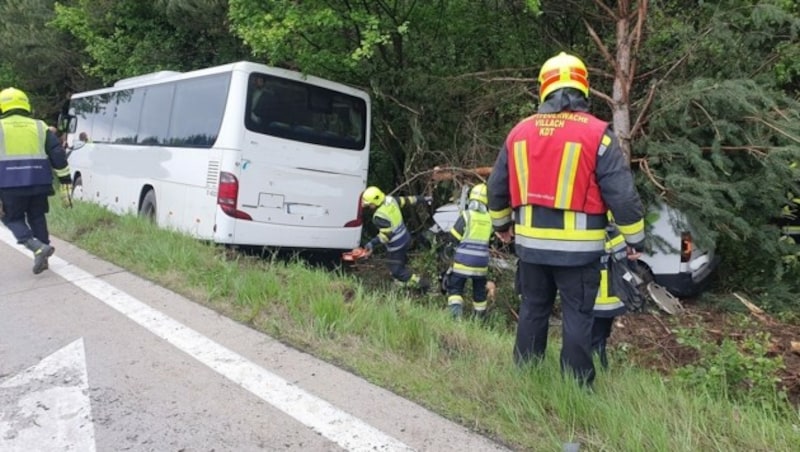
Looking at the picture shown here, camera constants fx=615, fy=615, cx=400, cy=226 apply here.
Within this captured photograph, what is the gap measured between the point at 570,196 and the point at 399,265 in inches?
198

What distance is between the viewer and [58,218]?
8.35 metres

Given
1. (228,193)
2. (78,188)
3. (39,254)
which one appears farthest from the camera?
(78,188)

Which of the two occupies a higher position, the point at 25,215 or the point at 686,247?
the point at 686,247

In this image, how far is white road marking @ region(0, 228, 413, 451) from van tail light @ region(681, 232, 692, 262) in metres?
4.85

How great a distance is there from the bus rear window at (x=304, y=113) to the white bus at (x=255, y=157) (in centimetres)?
1

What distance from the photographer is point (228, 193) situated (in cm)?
701

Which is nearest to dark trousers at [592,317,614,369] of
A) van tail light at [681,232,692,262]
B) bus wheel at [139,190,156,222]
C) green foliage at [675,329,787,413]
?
green foliage at [675,329,787,413]

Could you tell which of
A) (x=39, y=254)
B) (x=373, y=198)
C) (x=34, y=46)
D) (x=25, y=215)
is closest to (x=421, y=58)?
(x=373, y=198)

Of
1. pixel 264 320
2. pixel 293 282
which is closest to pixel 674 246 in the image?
pixel 293 282

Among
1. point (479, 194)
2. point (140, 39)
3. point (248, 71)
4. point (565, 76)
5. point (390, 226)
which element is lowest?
point (390, 226)

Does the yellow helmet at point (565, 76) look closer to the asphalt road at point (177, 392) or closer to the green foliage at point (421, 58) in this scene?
the asphalt road at point (177, 392)

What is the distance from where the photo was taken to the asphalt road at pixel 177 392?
275cm

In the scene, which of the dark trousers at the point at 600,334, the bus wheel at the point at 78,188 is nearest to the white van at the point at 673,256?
the dark trousers at the point at 600,334

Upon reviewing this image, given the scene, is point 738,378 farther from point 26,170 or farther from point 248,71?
point 26,170
